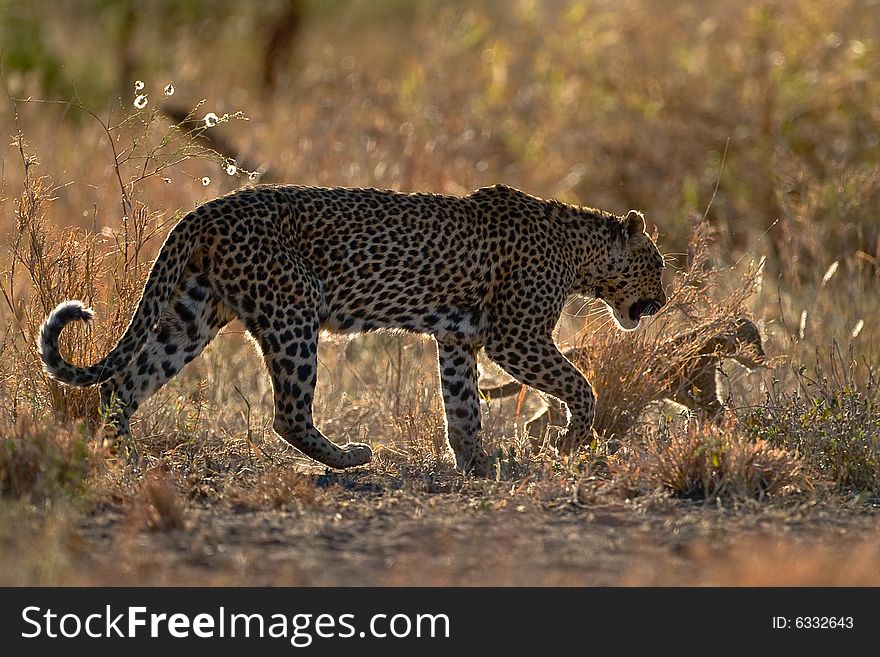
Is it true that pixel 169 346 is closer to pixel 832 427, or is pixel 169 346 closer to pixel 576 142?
pixel 832 427

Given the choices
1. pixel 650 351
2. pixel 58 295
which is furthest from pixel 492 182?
pixel 58 295

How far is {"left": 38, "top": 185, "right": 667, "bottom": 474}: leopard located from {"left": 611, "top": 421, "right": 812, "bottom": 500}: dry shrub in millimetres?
1063

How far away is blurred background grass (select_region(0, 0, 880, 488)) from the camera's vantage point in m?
9.64

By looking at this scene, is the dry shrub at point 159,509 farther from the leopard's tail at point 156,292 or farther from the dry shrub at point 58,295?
the dry shrub at point 58,295

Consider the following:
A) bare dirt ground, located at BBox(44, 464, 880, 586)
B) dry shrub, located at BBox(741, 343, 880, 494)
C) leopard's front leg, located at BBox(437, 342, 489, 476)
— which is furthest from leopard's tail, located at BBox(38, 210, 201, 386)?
dry shrub, located at BBox(741, 343, 880, 494)

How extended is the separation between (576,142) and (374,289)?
7712 mm

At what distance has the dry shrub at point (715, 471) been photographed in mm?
6645

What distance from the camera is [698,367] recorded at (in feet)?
28.3

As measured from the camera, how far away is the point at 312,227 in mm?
7219

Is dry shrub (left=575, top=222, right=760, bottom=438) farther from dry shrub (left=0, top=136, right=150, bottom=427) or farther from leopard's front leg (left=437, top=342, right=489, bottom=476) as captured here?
dry shrub (left=0, top=136, right=150, bottom=427)

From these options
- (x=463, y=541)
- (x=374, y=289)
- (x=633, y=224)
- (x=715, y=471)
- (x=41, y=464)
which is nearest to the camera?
(x=463, y=541)
